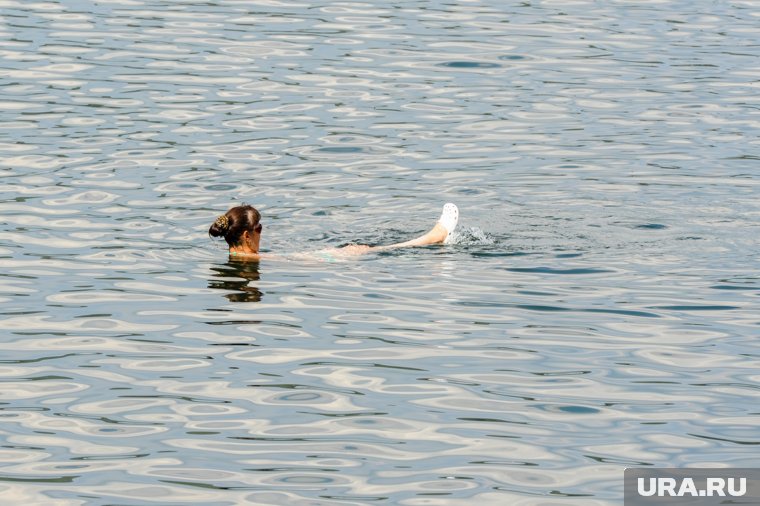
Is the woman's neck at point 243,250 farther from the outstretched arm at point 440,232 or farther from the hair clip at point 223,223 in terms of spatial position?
the outstretched arm at point 440,232

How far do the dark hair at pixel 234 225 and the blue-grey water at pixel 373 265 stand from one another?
0.32 meters

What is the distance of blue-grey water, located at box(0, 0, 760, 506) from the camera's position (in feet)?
34.8

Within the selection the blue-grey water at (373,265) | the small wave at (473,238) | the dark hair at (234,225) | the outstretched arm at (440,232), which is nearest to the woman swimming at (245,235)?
the dark hair at (234,225)

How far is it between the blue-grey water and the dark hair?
1.04 ft

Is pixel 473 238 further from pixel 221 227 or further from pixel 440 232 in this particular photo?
pixel 221 227

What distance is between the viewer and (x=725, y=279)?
15.4 m

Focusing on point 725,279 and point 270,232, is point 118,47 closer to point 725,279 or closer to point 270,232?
point 270,232

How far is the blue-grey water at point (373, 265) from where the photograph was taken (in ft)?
34.8

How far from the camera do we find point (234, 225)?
16.2 meters

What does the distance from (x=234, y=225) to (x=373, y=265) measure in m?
1.61

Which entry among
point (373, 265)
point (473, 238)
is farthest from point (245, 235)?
point (473, 238)

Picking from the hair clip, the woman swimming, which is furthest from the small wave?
the hair clip

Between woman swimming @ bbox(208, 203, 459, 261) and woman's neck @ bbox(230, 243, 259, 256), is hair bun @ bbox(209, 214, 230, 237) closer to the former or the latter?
woman swimming @ bbox(208, 203, 459, 261)

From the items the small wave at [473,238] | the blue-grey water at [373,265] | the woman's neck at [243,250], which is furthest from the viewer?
the small wave at [473,238]
